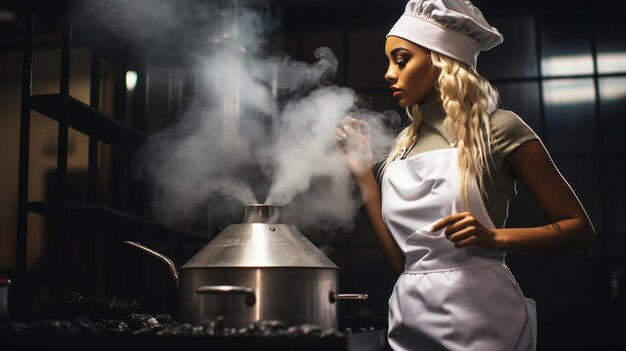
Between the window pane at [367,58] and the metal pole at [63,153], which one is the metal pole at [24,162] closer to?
the metal pole at [63,153]

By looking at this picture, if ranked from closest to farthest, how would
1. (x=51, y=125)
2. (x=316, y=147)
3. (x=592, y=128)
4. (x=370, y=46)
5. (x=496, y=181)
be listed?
(x=496, y=181) < (x=316, y=147) < (x=592, y=128) < (x=370, y=46) < (x=51, y=125)

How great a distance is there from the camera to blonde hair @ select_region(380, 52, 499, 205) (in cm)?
166

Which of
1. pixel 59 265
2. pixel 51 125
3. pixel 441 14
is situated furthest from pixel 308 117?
pixel 51 125

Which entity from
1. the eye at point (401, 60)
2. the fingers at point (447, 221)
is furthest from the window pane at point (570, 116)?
the fingers at point (447, 221)

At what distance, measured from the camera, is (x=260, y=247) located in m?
1.69

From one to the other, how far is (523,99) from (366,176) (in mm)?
2187

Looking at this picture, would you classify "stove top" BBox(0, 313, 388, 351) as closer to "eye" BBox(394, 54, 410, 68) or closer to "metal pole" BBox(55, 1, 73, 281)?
"eye" BBox(394, 54, 410, 68)

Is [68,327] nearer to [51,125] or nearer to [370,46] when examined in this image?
[370,46]

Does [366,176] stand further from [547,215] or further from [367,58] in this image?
[367,58]

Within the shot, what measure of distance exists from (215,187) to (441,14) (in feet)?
4.75

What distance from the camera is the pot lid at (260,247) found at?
1641 mm

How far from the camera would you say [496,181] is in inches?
67.5

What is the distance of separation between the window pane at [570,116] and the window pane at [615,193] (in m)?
0.13

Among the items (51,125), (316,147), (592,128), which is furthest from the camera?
(51,125)
